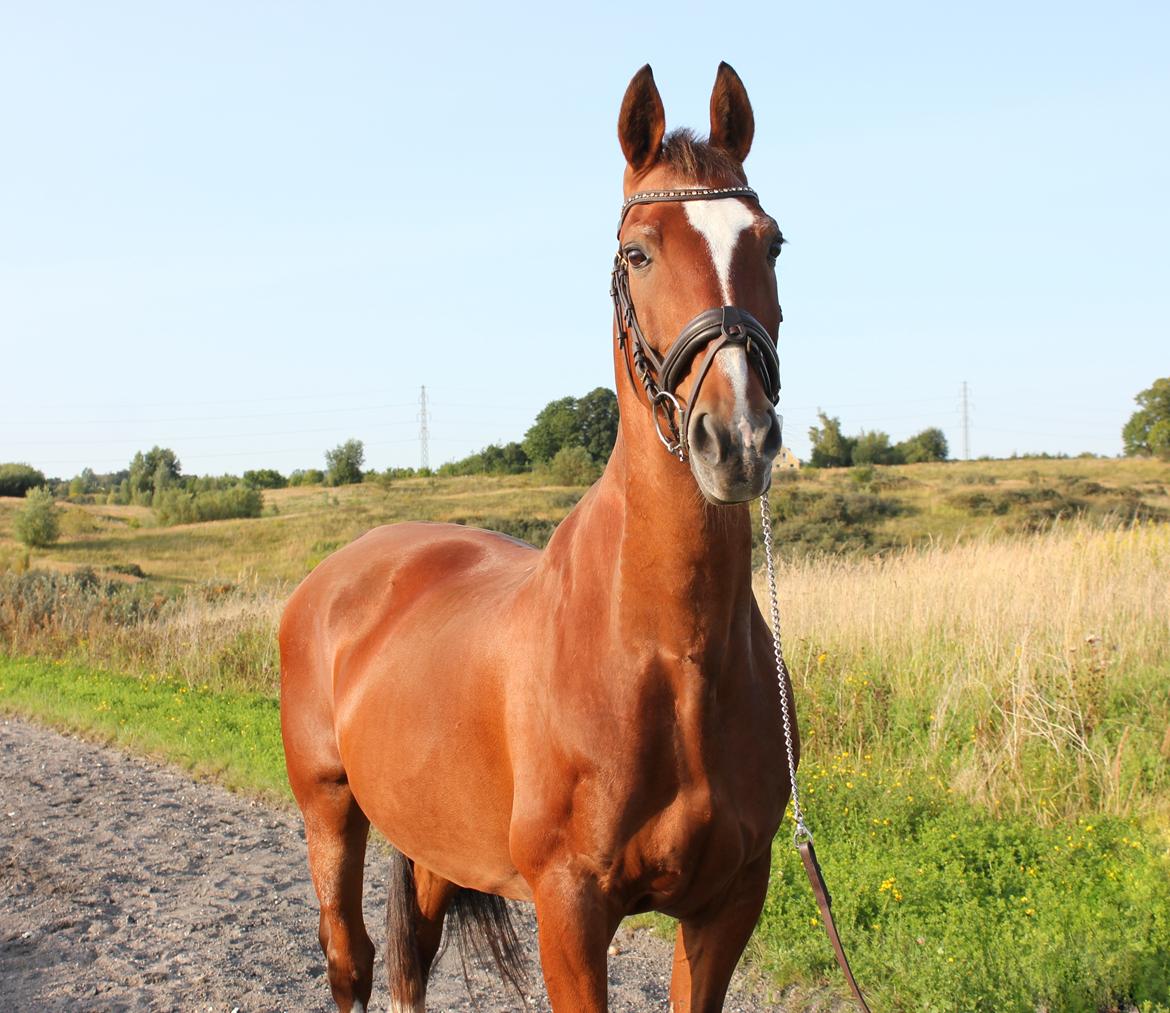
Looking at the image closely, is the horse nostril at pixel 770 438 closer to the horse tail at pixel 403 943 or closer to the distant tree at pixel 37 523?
the horse tail at pixel 403 943

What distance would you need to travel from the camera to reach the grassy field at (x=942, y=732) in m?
4.14

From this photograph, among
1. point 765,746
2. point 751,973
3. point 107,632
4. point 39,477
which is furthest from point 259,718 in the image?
point 39,477

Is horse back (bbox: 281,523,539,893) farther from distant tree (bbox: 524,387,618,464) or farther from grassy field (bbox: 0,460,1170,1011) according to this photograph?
distant tree (bbox: 524,387,618,464)

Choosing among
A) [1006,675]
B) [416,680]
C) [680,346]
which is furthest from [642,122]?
[1006,675]

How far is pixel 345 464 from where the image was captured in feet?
178

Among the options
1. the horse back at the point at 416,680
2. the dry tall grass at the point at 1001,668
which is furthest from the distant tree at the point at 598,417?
the horse back at the point at 416,680

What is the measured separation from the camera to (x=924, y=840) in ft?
16.8

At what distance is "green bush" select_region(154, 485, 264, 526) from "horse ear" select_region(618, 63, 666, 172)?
4384 cm

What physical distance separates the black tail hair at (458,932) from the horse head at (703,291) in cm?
242

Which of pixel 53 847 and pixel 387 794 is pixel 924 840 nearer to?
pixel 387 794

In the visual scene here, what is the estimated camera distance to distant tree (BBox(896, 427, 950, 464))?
5416cm

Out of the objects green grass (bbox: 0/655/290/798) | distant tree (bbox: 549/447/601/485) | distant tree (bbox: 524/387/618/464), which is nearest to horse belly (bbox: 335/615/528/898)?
green grass (bbox: 0/655/290/798)

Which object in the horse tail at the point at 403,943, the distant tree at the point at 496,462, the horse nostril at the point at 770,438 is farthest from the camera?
the distant tree at the point at 496,462

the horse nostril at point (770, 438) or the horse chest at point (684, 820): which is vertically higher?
the horse nostril at point (770, 438)
